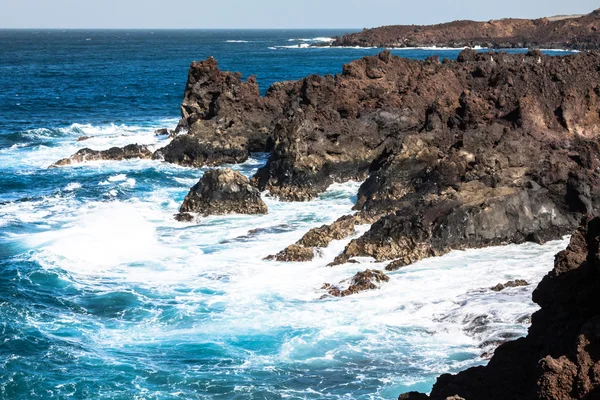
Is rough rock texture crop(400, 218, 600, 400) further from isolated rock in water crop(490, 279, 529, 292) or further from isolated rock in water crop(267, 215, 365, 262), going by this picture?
isolated rock in water crop(267, 215, 365, 262)

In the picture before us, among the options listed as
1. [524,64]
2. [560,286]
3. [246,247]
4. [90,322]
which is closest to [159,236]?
[246,247]

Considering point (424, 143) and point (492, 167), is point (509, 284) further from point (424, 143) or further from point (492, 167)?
point (424, 143)

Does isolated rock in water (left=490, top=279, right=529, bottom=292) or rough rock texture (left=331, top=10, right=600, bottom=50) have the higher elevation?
rough rock texture (left=331, top=10, right=600, bottom=50)

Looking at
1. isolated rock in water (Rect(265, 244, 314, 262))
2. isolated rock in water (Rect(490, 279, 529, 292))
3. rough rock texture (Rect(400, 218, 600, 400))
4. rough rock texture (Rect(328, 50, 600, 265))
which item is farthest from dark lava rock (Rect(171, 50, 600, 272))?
rough rock texture (Rect(400, 218, 600, 400))

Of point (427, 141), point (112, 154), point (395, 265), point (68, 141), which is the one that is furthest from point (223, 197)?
point (68, 141)

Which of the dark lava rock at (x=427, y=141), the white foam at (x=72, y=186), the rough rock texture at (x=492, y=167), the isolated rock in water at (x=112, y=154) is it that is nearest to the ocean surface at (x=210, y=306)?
the white foam at (x=72, y=186)

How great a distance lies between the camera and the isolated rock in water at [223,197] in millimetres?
29484

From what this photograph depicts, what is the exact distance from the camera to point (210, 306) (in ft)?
68.3

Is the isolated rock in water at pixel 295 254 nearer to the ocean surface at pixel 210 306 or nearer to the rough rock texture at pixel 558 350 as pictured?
the ocean surface at pixel 210 306

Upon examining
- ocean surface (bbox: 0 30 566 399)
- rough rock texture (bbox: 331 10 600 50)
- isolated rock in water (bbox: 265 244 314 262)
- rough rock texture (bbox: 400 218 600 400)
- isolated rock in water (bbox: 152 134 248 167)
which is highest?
rough rock texture (bbox: 331 10 600 50)

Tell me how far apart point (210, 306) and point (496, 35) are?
14457 centimetres

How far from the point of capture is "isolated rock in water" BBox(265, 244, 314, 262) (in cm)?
2403

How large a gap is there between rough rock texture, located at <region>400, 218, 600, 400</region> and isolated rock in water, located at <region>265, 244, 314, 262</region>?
1217 cm

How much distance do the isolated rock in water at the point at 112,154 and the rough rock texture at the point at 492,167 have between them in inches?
569
